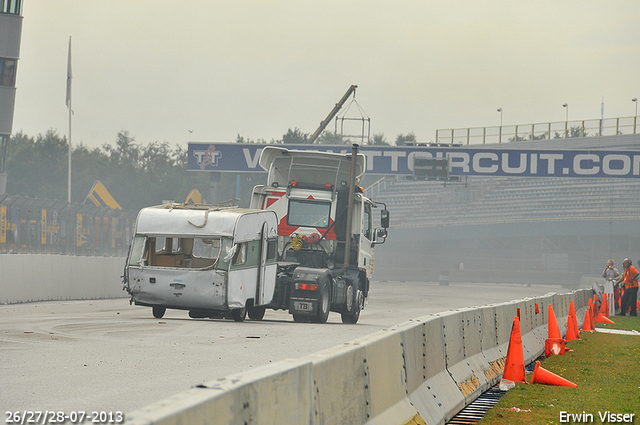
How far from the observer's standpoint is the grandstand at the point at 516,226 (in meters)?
65.1

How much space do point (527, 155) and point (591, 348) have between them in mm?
34424

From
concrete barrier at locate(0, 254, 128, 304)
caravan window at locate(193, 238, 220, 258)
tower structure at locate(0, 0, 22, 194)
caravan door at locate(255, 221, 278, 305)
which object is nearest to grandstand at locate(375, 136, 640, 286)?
tower structure at locate(0, 0, 22, 194)

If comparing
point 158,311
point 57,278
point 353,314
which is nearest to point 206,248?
point 158,311

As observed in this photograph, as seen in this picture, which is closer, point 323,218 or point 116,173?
point 323,218

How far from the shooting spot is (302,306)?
1811 centimetres

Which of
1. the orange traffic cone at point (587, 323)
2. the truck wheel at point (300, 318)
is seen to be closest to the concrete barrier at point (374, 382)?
the truck wheel at point (300, 318)

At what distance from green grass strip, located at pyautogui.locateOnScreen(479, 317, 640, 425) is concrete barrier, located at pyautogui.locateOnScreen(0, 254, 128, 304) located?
1350 centimetres

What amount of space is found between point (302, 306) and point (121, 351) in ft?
22.2

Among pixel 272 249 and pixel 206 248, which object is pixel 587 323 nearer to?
pixel 272 249

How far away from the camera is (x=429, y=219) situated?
73.8 metres

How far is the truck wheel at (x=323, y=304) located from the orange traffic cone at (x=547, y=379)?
8446mm

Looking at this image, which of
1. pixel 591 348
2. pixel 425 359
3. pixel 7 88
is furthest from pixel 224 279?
pixel 7 88

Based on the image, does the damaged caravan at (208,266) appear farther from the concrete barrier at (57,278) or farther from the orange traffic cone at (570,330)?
the orange traffic cone at (570,330)

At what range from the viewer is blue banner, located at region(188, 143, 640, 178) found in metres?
47.8
